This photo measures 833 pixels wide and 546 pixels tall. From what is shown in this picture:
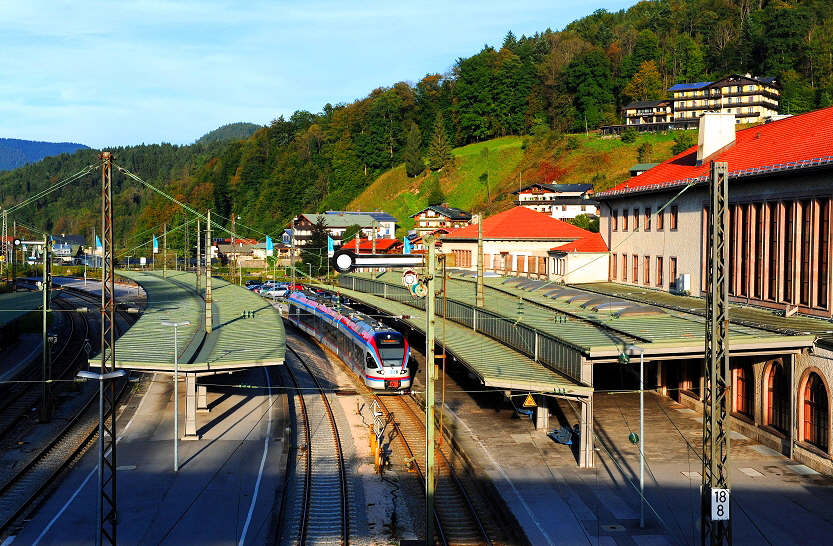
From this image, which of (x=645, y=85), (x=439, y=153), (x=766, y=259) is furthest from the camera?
(x=645, y=85)

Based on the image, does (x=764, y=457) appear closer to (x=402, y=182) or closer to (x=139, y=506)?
(x=139, y=506)

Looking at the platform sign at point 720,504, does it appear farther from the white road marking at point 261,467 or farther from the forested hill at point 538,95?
the forested hill at point 538,95

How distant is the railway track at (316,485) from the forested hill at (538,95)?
3816 inches

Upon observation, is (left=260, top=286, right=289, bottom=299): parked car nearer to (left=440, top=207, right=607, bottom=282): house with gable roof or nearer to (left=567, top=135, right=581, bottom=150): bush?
(left=440, top=207, right=607, bottom=282): house with gable roof

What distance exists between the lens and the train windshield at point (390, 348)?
3728 cm

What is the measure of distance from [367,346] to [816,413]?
19639mm

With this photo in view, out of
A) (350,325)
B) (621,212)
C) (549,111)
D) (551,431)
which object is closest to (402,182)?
(549,111)

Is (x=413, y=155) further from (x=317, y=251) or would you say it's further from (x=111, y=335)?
(x=111, y=335)

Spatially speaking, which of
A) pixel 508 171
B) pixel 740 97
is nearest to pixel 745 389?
pixel 508 171

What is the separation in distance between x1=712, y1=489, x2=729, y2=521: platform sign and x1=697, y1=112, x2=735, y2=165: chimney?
106 ft

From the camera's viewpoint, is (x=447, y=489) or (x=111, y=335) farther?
(x=447, y=489)

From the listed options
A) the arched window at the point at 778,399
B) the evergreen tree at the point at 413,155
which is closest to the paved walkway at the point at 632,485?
the arched window at the point at 778,399

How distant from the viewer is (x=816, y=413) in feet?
85.1

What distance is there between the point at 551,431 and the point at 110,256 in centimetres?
1814
